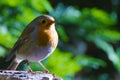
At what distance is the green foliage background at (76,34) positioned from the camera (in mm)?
6742

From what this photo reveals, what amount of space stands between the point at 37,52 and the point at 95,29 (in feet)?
12.5

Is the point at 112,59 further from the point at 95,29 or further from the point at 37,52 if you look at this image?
the point at 37,52

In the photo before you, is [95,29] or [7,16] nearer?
[7,16]

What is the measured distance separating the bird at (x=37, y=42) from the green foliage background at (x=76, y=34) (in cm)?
141

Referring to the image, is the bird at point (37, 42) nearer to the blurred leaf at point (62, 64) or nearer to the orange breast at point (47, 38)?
the orange breast at point (47, 38)

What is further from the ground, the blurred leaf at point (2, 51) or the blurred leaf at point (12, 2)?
the blurred leaf at point (12, 2)

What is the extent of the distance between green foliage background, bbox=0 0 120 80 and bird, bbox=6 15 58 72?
4.61ft

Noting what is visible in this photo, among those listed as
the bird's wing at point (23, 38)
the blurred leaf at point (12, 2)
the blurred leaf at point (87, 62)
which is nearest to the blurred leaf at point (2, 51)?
the blurred leaf at point (12, 2)

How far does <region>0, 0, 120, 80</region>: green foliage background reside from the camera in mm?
6742

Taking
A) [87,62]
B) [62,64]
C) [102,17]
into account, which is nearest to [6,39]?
[62,64]

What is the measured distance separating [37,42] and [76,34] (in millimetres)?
3915

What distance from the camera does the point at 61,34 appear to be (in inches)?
307

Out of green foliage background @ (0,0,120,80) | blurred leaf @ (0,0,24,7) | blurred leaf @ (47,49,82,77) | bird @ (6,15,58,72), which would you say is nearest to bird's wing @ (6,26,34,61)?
bird @ (6,15,58,72)

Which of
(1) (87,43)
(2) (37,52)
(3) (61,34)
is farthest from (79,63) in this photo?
(2) (37,52)
